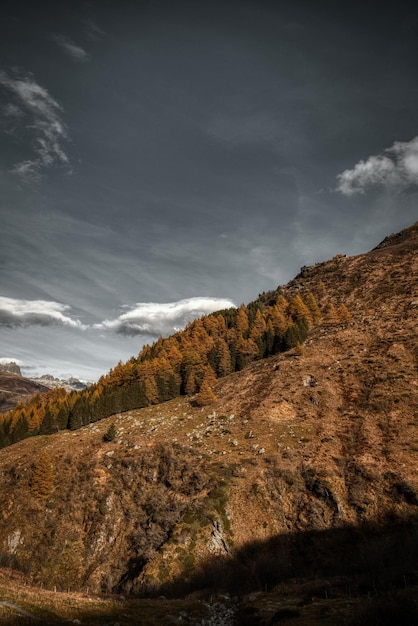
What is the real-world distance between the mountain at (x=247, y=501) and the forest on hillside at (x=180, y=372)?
13144 mm

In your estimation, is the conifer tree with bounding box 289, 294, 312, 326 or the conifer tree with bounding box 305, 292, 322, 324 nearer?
the conifer tree with bounding box 289, 294, 312, 326

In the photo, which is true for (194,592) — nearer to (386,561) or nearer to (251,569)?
(251,569)

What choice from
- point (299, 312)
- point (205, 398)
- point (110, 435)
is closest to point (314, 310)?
point (299, 312)

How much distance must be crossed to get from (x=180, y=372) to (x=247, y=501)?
6215 cm

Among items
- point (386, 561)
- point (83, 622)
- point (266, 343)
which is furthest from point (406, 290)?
point (83, 622)

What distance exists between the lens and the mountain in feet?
102

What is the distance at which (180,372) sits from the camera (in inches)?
4284

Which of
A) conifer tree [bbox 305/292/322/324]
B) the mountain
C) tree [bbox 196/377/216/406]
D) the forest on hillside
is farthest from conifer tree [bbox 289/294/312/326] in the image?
tree [bbox 196/377/216/406]

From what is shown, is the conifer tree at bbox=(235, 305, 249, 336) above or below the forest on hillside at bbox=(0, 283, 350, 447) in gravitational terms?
above

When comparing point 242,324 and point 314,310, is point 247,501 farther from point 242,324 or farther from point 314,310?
point 314,310

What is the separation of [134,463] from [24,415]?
70.6 meters

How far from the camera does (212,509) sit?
156 ft

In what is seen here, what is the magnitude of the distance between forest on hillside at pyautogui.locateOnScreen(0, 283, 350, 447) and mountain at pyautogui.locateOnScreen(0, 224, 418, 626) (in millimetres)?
13144

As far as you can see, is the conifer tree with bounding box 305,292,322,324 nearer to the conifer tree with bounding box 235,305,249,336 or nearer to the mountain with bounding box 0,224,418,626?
the conifer tree with bounding box 235,305,249,336
